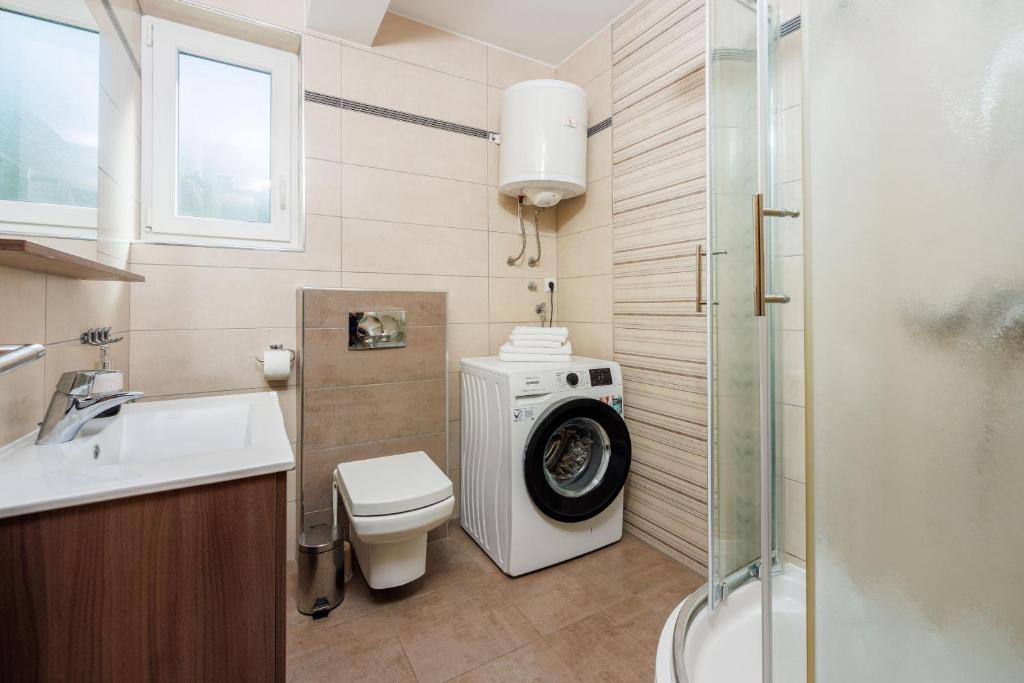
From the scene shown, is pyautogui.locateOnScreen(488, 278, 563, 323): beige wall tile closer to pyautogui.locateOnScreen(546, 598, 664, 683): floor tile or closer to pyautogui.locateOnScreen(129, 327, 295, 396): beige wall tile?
pyautogui.locateOnScreen(129, 327, 295, 396): beige wall tile

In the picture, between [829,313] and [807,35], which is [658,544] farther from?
[807,35]

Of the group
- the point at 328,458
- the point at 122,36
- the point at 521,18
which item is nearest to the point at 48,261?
the point at 122,36

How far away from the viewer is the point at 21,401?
0.96 metres

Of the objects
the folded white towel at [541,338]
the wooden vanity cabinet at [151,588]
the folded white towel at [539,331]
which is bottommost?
the wooden vanity cabinet at [151,588]

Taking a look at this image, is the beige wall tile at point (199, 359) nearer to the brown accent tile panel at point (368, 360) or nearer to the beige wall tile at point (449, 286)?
the brown accent tile panel at point (368, 360)

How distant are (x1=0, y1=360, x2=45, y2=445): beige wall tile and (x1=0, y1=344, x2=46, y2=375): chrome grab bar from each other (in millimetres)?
400

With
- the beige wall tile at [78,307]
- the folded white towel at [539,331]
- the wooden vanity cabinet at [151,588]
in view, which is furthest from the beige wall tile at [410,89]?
the wooden vanity cabinet at [151,588]

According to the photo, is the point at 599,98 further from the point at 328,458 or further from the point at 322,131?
the point at 328,458

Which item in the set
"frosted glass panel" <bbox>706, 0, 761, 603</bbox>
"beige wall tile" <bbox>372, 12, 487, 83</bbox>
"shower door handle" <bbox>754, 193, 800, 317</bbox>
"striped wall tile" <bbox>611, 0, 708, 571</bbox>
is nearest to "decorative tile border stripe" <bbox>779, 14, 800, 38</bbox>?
"frosted glass panel" <bbox>706, 0, 761, 603</bbox>

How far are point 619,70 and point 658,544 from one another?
241 cm

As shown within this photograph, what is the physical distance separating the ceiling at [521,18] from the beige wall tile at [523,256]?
101cm

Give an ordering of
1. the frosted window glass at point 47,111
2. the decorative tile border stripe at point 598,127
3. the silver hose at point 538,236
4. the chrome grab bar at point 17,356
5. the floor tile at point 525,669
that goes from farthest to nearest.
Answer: the silver hose at point 538,236 < the decorative tile border stripe at point 598,127 < the floor tile at point 525,669 < the frosted window glass at point 47,111 < the chrome grab bar at point 17,356

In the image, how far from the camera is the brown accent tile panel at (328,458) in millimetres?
1939

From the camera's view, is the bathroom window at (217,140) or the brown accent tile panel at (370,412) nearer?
the bathroom window at (217,140)
